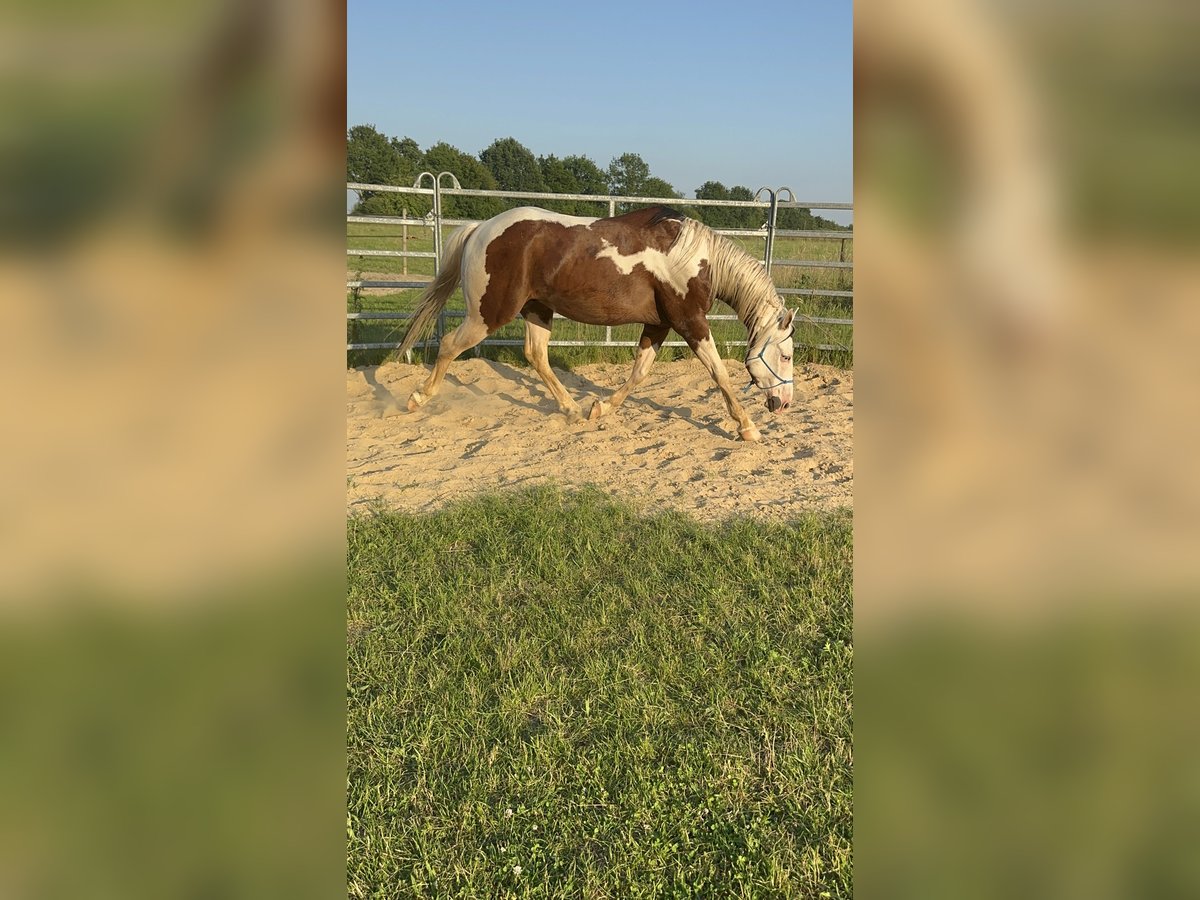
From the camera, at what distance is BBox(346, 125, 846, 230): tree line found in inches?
1130

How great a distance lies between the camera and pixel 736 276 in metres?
5.44

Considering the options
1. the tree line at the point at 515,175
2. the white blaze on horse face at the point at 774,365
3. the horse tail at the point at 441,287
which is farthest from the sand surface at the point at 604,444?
the tree line at the point at 515,175

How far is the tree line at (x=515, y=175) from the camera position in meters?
28.7

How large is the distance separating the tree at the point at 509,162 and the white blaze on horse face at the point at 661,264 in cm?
5058

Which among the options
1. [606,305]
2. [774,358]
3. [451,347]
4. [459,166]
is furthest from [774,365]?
[459,166]

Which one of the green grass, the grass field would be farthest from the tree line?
the green grass

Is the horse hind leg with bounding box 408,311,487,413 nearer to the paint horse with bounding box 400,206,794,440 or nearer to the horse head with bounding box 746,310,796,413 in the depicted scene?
the paint horse with bounding box 400,206,794,440

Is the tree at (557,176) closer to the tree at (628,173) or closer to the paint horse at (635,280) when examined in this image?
the tree at (628,173)
